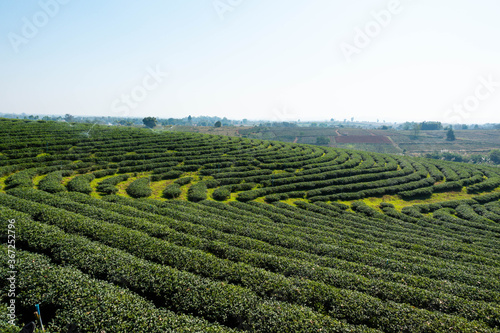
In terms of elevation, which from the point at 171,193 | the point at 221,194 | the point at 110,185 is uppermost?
the point at 110,185

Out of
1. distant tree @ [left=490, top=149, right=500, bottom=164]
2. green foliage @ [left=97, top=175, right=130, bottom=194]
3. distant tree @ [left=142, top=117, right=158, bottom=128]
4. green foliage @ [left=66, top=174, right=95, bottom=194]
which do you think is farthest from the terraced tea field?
distant tree @ [left=142, top=117, right=158, bottom=128]

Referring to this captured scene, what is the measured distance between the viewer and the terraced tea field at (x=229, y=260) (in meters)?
9.38

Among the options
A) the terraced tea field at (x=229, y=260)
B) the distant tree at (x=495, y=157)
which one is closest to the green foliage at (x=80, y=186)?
the terraced tea field at (x=229, y=260)

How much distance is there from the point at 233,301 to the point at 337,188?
34.5m

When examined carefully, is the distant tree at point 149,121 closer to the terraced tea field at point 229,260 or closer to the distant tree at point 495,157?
the terraced tea field at point 229,260

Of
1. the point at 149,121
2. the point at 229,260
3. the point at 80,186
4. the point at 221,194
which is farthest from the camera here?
the point at 149,121

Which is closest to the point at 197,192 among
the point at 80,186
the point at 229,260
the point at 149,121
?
the point at 80,186

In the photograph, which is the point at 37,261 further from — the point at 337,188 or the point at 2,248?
the point at 337,188

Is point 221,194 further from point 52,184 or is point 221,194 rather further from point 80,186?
point 52,184

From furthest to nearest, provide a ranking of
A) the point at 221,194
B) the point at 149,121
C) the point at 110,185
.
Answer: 1. the point at 149,121
2. the point at 221,194
3. the point at 110,185

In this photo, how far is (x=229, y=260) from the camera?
46.7ft

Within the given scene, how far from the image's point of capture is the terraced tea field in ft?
30.8

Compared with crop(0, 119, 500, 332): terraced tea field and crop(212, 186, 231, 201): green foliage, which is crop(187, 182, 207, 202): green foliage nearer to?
crop(0, 119, 500, 332): terraced tea field

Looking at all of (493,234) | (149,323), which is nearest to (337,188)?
(493,234)
